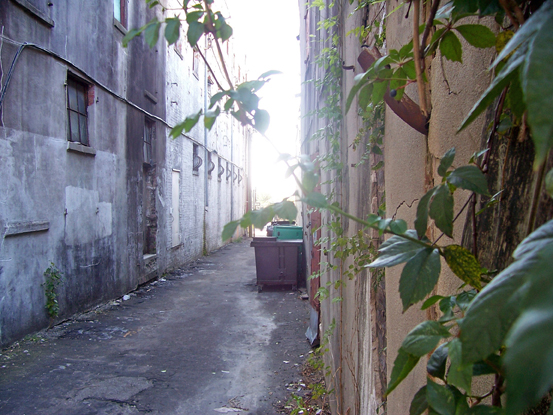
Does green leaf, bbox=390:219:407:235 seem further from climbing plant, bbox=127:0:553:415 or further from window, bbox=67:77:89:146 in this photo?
window, bbox=67:77:89:146

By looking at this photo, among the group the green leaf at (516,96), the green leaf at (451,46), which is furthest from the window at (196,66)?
the green leaf at (516,96)

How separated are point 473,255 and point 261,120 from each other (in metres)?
0.52

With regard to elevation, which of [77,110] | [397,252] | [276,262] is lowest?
[276,262]

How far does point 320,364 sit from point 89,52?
20.4 feet

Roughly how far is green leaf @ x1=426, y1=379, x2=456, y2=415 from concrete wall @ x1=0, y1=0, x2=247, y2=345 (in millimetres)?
5506

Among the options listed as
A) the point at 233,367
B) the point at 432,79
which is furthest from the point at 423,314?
the point at 233,367

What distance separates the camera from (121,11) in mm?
8188

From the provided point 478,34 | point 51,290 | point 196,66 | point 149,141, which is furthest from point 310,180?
point 196,66

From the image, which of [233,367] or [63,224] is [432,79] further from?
[63,224]

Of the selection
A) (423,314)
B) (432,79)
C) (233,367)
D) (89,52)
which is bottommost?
(233,367)

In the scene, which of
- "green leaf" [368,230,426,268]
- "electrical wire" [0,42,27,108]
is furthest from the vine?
"green leaf" [368,230,426,268]

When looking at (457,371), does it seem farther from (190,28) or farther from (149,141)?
(149,141)

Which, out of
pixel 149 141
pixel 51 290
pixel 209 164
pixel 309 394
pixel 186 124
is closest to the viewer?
pixel 186 124

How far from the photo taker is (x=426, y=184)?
1.16 m
